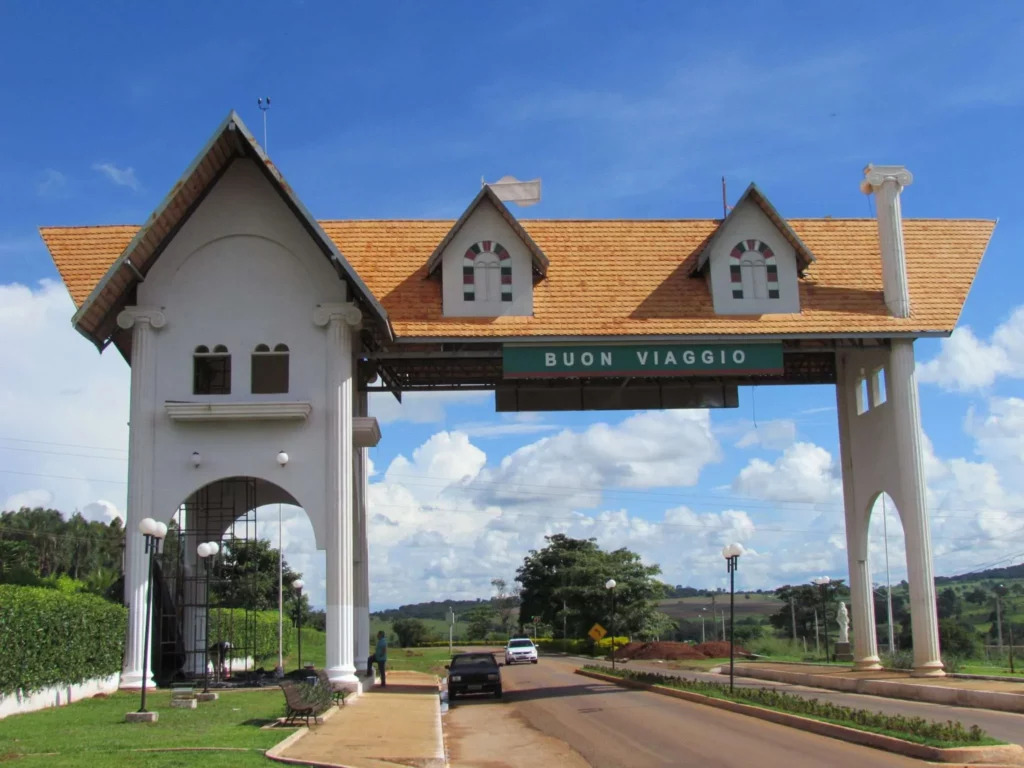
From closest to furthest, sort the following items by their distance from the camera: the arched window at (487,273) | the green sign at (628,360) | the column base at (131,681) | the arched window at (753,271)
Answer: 1. the column base at (131,681)
2. the green sign at (628,360)
3. the arched window at (487,273)
4. the arched window at (753,271)

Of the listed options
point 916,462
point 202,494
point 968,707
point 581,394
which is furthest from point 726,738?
point 202,494

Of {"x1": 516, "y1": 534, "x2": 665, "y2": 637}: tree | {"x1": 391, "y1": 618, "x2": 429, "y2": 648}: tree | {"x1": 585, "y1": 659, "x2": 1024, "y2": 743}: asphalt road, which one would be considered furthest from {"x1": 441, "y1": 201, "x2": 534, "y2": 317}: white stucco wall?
{"x1": 391, "y1": 618, "x2": 429, "y2": 648}: tree

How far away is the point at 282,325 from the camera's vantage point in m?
25.7

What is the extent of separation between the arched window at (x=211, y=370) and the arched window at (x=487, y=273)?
6139 mm

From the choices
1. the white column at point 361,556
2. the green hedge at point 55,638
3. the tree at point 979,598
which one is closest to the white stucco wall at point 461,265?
the white column at point 361,556

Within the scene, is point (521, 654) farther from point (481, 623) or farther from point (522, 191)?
point (481, 623)

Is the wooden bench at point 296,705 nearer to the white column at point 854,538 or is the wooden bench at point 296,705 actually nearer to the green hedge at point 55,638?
the green hedge at point 55,638

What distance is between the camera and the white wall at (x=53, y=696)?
62.6 ft

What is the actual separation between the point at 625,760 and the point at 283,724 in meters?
6.23

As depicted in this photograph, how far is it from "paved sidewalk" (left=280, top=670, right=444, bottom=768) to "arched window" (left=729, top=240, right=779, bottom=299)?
1274cm

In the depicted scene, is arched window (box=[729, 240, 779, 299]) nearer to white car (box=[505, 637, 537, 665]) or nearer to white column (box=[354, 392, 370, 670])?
white column (box=[354, 392, 370, 670])

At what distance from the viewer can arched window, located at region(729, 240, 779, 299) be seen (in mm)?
27953

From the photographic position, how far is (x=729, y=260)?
2806 centimetres

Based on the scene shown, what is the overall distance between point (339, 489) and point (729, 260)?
11.4 metres
